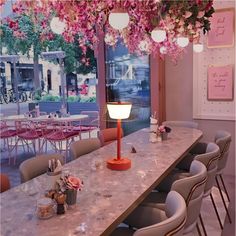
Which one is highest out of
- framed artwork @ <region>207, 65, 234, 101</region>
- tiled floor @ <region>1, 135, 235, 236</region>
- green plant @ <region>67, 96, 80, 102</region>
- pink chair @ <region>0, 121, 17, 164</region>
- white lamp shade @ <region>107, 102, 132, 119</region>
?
framed artwork @ <region>207, 65, 234, 101</region>

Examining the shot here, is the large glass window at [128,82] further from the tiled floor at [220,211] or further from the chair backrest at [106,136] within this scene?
Answer: the tiled floor at [220,211]

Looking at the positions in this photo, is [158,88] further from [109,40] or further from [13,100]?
[13,100]

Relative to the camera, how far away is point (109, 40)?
4.73 m

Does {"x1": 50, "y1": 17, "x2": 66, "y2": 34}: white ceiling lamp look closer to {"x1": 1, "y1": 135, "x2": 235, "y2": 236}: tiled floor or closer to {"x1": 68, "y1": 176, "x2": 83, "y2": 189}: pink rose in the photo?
{"x1": 68, "y1": 176, "x2": 83, "y2": 189}: pink rose

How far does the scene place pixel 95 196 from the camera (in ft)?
6.01

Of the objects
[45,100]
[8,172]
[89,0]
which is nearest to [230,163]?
[89,0]

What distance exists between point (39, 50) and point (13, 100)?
4.62 ft

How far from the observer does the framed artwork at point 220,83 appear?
15.0 feet

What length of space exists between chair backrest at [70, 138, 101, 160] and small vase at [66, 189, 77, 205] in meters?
1.29

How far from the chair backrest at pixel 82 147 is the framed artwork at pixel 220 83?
219 cm

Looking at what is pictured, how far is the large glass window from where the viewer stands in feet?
17.3

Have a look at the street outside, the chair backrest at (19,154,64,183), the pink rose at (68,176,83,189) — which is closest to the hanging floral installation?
the chair backrest at (19,154,64,183)

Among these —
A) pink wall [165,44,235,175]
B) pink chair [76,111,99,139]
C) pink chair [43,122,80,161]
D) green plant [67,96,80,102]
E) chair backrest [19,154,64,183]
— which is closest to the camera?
chair backrest [19,154,64,183]

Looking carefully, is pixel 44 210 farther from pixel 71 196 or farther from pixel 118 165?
pixel 118 165
